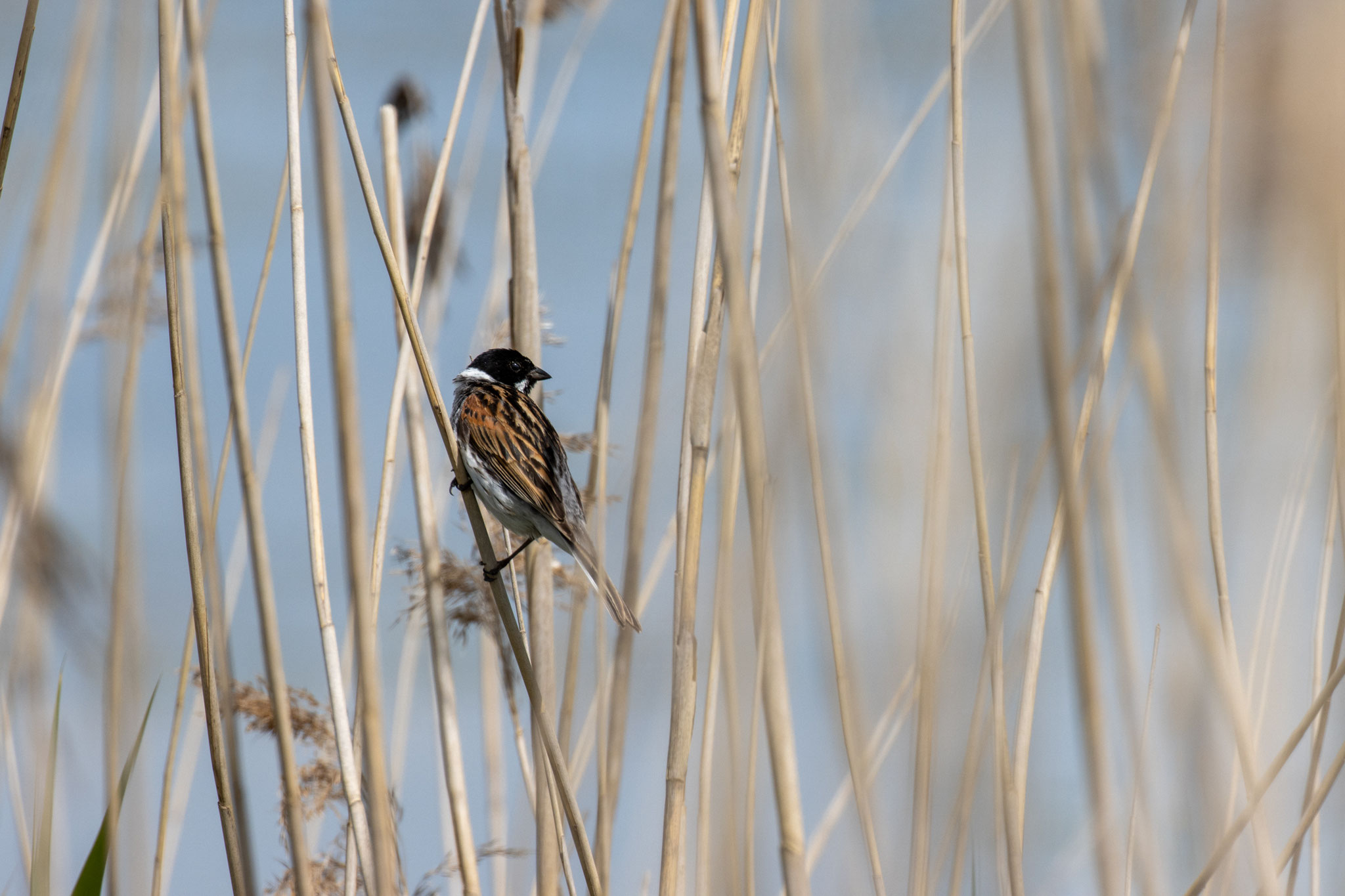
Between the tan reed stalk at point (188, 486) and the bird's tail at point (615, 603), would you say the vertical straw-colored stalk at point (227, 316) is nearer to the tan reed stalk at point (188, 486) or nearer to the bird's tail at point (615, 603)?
the tan reed stalk at point (188, 486)

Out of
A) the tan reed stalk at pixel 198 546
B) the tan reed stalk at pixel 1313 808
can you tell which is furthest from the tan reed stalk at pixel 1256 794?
the tan reed stalk at pixel 198 546

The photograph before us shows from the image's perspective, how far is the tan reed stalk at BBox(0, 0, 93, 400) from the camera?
1592 mm

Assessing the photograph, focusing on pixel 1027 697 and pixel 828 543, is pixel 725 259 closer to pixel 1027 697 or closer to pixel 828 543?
pixel 828 543

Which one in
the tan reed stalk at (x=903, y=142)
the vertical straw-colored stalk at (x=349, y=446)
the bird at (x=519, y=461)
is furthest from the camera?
the bird at (x=519, y=461)

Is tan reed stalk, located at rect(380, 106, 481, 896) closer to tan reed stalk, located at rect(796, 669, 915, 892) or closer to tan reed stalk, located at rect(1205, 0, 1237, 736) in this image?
tan reed stalk, located at rect(796, 669, 915, 892)

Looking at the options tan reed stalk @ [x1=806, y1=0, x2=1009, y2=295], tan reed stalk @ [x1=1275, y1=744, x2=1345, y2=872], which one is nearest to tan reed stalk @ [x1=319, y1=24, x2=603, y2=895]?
tan reed stalk @ [x1=806, y1=0, x2=1009, y2=295]

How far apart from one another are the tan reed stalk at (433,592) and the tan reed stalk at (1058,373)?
3.64 feet

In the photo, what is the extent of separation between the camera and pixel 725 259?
4.29 ft

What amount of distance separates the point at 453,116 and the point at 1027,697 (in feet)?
5.10

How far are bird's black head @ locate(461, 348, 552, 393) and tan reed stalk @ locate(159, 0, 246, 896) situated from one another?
112cm

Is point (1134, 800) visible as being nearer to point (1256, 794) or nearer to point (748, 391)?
point (1256, 794)

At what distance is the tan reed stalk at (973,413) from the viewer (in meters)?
1.75

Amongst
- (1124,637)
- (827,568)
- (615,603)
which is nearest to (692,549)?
(827,568)

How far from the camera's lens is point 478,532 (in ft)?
6.39
